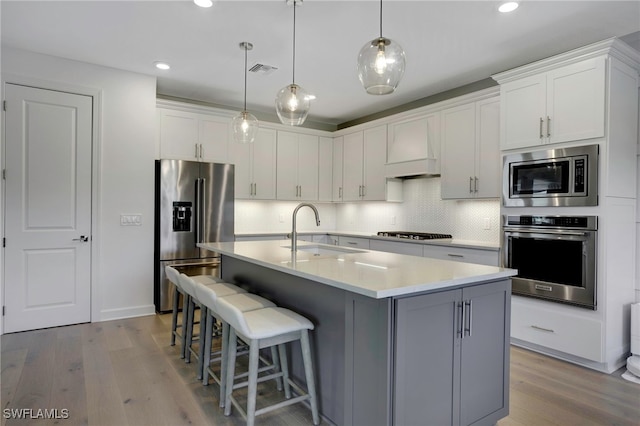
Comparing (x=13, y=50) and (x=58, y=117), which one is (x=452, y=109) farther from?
(x=13, y=50)

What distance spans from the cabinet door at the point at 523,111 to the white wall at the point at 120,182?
11.7 ft

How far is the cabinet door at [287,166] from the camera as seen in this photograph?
17.9 feet

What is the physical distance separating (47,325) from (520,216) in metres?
4.51

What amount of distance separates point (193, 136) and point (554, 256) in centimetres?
401

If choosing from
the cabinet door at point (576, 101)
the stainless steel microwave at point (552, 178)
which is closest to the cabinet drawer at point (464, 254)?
the stainless steel microwave at point (552, 178)

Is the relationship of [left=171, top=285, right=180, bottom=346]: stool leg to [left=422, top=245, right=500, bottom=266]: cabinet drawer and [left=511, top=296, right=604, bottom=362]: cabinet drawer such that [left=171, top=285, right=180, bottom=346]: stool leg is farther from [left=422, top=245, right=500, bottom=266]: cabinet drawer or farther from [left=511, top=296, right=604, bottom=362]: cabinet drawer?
[left=511, top=296, right=604, bottom=362]: cabinet drawer

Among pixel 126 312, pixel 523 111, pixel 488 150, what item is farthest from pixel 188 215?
pixel 523 111

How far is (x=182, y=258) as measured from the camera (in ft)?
14.2

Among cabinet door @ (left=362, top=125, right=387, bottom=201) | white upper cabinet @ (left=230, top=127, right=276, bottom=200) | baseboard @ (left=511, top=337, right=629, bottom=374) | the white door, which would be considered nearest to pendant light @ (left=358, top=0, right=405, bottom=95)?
baseboard @ (left=511, top=337, right=629, bottom=374)

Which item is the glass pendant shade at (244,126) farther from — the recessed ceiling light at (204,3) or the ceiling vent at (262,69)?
the recessed ceiling light at (204,3)

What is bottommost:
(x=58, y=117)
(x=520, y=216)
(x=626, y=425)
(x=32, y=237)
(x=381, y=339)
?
(x=626, y=425)

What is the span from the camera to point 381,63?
1.99 m

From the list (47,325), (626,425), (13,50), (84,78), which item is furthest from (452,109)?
(47,325)

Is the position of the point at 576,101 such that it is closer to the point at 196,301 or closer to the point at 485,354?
the point at 485,354
